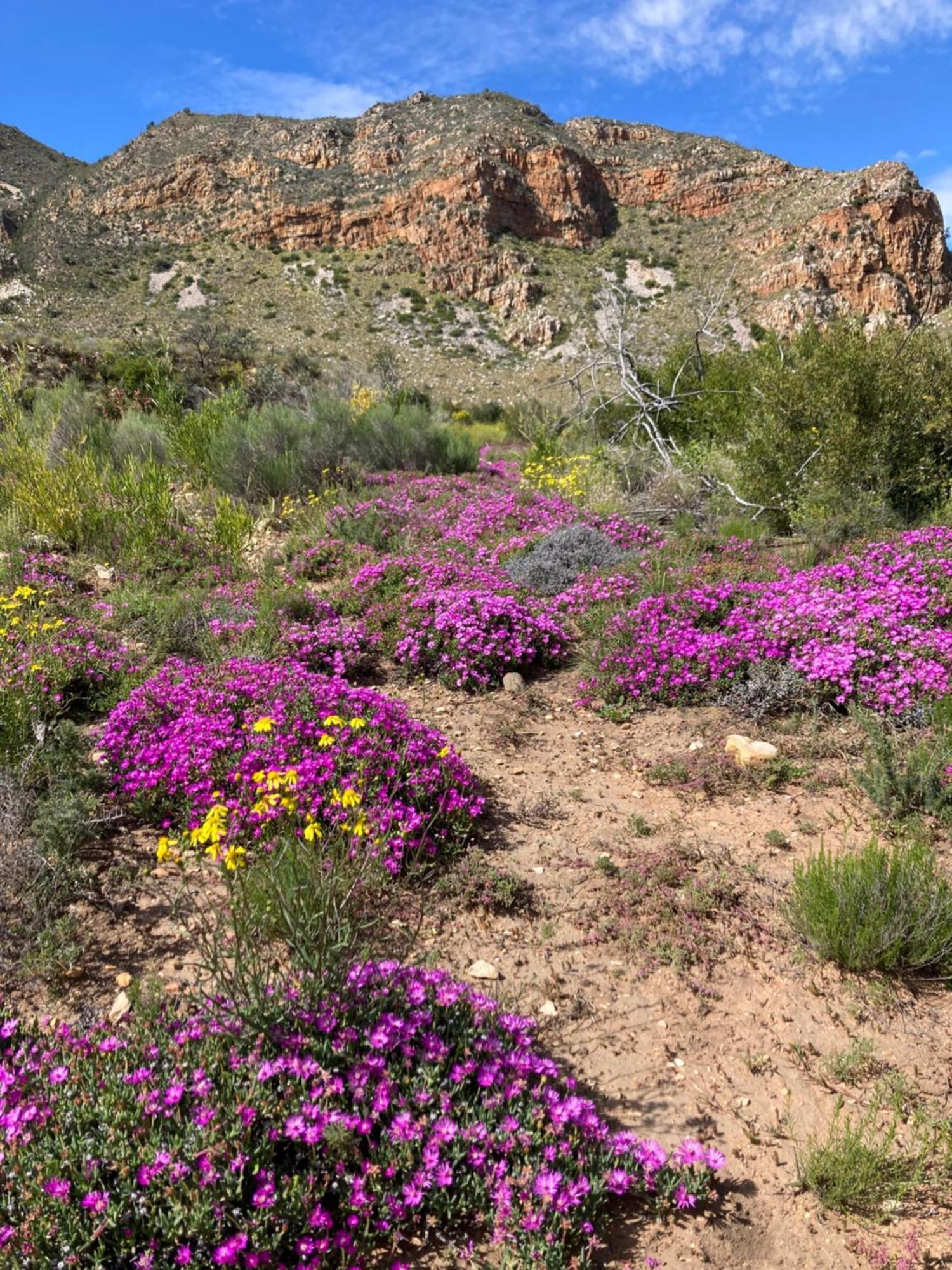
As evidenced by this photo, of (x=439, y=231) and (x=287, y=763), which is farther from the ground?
(x=439, y=231)

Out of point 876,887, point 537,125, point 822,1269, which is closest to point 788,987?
point 876,887

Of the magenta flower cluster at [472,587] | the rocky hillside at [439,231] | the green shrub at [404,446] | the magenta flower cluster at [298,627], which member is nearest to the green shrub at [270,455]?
the green shrub at [404,446]

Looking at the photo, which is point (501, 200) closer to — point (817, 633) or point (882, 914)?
point (817, 633)

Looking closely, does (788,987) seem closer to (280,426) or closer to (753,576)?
(753,576)

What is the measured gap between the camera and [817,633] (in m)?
5.43

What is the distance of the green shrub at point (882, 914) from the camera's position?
294 cm

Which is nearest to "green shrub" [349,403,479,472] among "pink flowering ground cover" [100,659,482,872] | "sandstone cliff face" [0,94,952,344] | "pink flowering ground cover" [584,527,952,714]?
"pink flowering ground cover" [584,527,952,714]

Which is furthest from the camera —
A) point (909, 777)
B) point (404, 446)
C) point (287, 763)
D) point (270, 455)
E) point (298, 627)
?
point (404, 446)

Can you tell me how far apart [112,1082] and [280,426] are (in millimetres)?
10410

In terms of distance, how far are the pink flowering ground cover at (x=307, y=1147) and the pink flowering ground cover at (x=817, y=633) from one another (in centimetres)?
354

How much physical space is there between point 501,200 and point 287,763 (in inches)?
2654

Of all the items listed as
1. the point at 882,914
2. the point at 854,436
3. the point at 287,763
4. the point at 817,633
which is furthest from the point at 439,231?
the point at 882,914

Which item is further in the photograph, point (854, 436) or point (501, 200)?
point (501, 200)

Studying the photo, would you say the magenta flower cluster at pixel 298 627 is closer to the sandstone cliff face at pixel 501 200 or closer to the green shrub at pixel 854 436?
the green shrub at pixel 854 436
